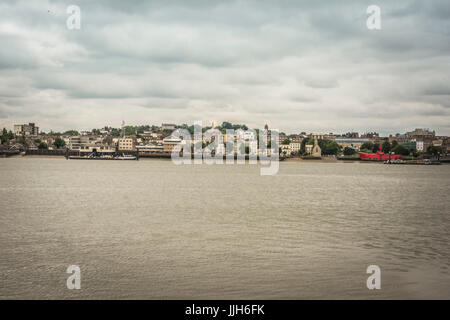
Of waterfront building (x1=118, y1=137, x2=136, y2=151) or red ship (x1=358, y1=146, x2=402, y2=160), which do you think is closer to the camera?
red ship (x1=358, y1=146, x2=402, y2=160)

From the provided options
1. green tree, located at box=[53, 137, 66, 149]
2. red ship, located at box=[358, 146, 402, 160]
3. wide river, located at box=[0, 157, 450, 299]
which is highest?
green tree, located at box=[53, 137, 66, 149]

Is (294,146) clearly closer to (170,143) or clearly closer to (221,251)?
(170,143)

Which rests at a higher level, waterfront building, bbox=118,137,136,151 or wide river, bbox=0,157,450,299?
waterfront building, bbox=118,137,136,151

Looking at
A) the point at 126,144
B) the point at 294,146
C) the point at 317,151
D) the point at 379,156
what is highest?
the point at 126,144

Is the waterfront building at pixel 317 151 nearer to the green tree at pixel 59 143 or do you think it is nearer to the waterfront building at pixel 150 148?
the waterfront building at pixel 150 148

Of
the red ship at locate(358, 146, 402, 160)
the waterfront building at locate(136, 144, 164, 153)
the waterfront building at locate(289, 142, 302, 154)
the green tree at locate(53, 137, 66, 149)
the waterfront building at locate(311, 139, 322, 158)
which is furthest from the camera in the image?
the waterfront building at locate(289, 142, 302, 154)

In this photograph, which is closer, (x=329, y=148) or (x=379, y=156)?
(x=379, y=156)

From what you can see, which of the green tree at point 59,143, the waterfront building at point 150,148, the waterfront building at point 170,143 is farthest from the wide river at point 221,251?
the green tree at point 59,143

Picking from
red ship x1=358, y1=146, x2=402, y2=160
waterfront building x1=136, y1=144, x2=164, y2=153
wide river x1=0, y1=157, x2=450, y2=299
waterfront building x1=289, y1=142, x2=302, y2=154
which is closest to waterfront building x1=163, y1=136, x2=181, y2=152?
waterfront building x1=136, y1=144, x2=164, y2=153

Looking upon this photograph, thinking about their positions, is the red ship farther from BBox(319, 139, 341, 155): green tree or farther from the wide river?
the wide river

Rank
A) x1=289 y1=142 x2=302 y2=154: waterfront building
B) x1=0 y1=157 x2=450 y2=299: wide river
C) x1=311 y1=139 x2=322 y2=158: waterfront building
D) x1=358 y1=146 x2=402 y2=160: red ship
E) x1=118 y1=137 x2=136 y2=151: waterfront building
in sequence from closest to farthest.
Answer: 1. x1=0 y1=157 x2=450 y2=299: wide river
2. x1=358 y1=146 x2=402 y2=160: red ship
3. x1=311 y1=139 x2=322 y2=158: waterfront building
4. x1=118 y1=137 x2=136 y2=151: waterfront building
5. x1=289 y1=142 x2=302 y2=154: waterfront building

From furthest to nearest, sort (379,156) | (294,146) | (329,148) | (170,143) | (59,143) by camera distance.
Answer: (294,146)
(59,143)
(170,143)
(329,148)
(379,156)

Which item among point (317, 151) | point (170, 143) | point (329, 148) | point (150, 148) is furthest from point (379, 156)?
point (150, 148)

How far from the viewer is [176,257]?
1316cm
